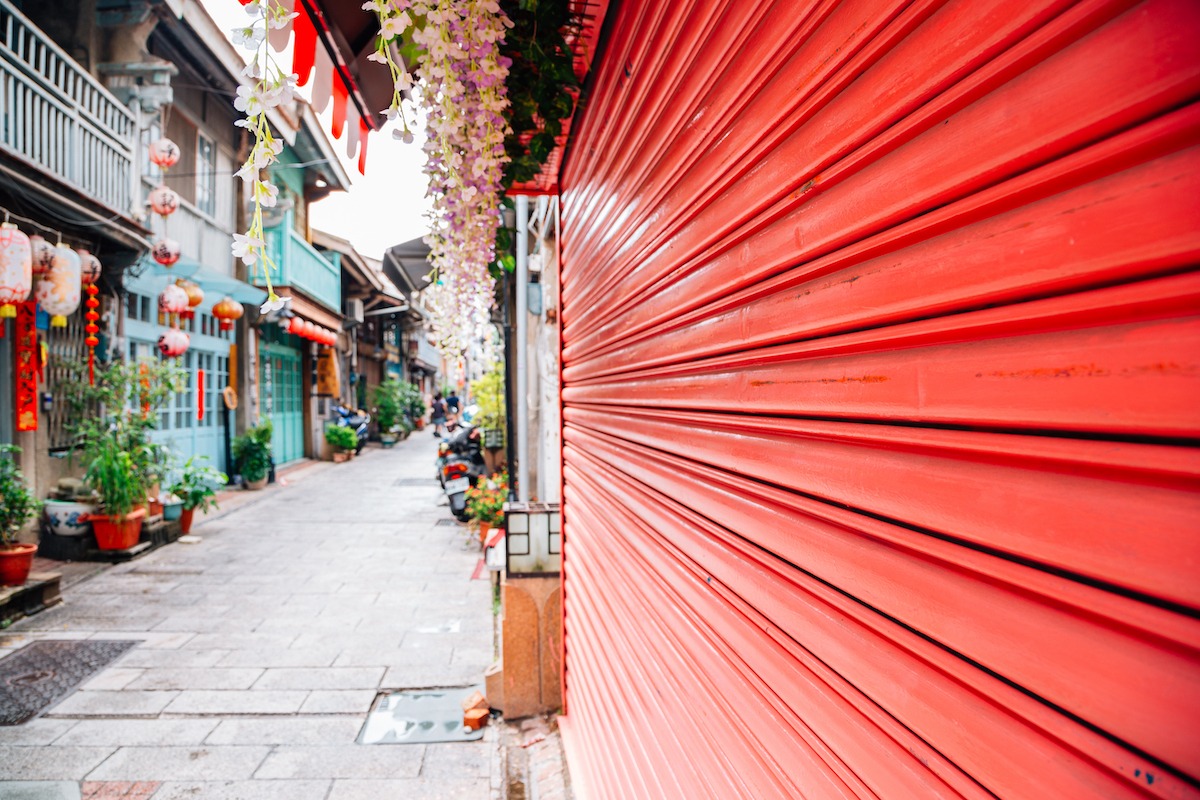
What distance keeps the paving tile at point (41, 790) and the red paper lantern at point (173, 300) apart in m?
7.15

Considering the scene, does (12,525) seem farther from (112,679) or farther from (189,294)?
(189,294)

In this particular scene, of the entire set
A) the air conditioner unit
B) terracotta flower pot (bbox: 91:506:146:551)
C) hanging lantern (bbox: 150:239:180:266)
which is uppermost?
the air conditioner unit

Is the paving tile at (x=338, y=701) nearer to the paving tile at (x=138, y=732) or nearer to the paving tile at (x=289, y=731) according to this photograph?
the paving tile at (x=289, y=731)

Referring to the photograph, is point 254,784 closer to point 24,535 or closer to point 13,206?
point 24,535

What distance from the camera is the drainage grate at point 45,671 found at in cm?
458

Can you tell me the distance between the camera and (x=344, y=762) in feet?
13.1

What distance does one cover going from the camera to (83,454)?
27.6 ft

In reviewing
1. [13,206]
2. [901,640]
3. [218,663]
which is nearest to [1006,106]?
[901,640]

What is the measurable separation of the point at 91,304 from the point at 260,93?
8840 millimetres

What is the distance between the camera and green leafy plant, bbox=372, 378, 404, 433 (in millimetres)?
26312

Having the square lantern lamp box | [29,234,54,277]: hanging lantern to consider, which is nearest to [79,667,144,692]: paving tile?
the square lantern lamp box

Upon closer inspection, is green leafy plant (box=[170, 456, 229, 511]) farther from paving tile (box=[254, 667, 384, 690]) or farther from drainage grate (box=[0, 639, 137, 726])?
paving tile (box=[254, 667, 384, 690])

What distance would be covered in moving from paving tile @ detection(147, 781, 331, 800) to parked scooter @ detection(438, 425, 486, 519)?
648 cm

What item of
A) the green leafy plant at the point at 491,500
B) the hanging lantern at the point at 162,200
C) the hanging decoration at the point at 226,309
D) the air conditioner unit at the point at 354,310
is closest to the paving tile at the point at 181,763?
the green leafy plant at the point at 491,500
